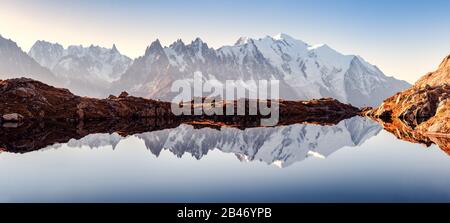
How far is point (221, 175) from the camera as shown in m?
45.9

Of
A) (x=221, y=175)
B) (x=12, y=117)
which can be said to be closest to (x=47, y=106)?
(x=12, y=117)

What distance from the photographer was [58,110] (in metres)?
163

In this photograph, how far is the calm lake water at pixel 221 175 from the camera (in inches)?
1375

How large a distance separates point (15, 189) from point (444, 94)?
568ft

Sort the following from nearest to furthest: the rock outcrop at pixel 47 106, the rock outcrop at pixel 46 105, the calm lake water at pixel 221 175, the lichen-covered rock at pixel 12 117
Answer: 1. the calm lake water at pixel 221 175
2. the lichen-covered rock at pixel 12 117
3. the rock outcrop at pixel 47 106
4. the rock outcrop at pixel 46 105

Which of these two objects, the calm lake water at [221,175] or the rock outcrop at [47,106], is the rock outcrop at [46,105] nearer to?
the rock outcrop at [47,106]

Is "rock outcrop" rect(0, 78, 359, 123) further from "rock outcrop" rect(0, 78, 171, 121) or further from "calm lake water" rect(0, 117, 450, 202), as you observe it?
"calm lake water" rect(0, 117, 450, 202)

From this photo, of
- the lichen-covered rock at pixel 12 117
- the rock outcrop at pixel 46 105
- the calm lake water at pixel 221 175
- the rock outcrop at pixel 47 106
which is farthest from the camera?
the rock outcrop at pixel 46 105

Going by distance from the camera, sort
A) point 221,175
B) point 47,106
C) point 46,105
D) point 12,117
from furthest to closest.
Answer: point 46,105, point 47,106, point 12,117, point 221,175

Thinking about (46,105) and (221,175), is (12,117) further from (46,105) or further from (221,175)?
(221,175)

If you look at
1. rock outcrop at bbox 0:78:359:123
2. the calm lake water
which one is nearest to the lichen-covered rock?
rock outcrop at bbox 0:78:359:123

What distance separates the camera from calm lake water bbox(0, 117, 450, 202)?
34.9m

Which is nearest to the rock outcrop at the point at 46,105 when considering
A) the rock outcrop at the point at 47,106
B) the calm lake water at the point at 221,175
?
the rock outcrop at the point at 47,106
